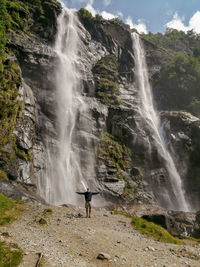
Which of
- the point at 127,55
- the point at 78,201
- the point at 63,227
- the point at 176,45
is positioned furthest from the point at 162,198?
the point at 176,45

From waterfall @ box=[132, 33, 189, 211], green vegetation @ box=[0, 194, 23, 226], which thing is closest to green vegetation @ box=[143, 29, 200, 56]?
waterfall @ box=[132, 33, 189, 211]

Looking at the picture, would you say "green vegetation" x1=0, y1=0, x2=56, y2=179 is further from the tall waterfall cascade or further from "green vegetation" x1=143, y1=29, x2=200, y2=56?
"green vegetation" x1=143, y1=29, x2=200, y2=56

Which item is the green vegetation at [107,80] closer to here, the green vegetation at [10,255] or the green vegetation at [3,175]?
A: the green vegetation at [3,175]

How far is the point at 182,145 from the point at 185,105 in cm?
1463

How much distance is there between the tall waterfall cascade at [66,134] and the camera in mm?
23859

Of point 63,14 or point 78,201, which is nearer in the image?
point 78,201

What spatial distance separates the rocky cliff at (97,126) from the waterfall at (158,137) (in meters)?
0.97

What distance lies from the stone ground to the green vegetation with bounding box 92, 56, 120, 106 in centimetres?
2806

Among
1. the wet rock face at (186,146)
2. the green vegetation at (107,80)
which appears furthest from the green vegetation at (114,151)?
the wet rock face at (186,146)

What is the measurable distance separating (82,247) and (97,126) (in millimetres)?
25551

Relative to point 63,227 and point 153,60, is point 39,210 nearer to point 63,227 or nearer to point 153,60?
point 63,227

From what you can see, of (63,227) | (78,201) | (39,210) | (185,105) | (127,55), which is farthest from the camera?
(127,55)

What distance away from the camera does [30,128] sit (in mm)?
25219

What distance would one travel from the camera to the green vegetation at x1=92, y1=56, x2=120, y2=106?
121 ft
